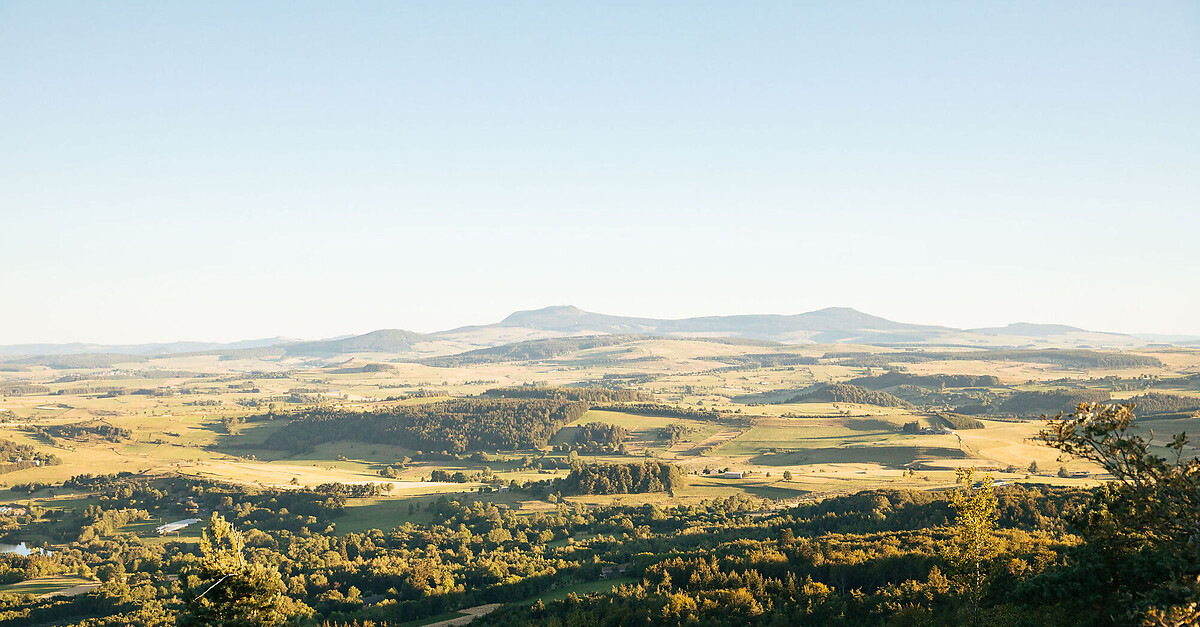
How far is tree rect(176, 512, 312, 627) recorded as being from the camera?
33656 millimetres

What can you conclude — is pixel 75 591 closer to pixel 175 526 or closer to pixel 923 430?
pixel 175 526

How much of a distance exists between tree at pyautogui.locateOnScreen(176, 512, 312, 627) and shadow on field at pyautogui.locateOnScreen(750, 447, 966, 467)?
136 m

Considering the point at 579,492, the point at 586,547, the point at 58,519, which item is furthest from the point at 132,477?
the point at 586,547

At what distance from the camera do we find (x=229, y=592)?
34094 mm

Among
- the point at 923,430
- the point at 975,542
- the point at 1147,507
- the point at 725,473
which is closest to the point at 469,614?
the point at 975,542

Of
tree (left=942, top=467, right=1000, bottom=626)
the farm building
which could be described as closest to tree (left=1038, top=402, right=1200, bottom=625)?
tree (left=942, top=467, right=1000, bottom=626)

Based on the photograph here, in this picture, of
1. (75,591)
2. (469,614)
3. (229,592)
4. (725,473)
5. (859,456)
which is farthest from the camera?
(859,456)

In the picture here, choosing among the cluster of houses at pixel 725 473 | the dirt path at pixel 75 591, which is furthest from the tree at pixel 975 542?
the cluster of houses at pixel 725 473

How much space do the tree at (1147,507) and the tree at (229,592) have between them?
1235 inches

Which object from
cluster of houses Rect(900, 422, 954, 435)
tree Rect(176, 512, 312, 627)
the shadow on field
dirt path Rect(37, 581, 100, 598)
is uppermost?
tree Rect(176, 512, 312, 627)

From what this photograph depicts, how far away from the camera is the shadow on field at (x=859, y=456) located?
154m

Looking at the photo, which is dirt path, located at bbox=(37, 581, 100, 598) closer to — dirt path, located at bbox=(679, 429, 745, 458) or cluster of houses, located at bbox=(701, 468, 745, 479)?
cluster of houses, located at bbox=(701, 468, 745, 479)

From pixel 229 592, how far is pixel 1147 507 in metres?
34.5

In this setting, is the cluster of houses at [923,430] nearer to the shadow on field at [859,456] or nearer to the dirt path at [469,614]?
the shadow on field at [859,456]
